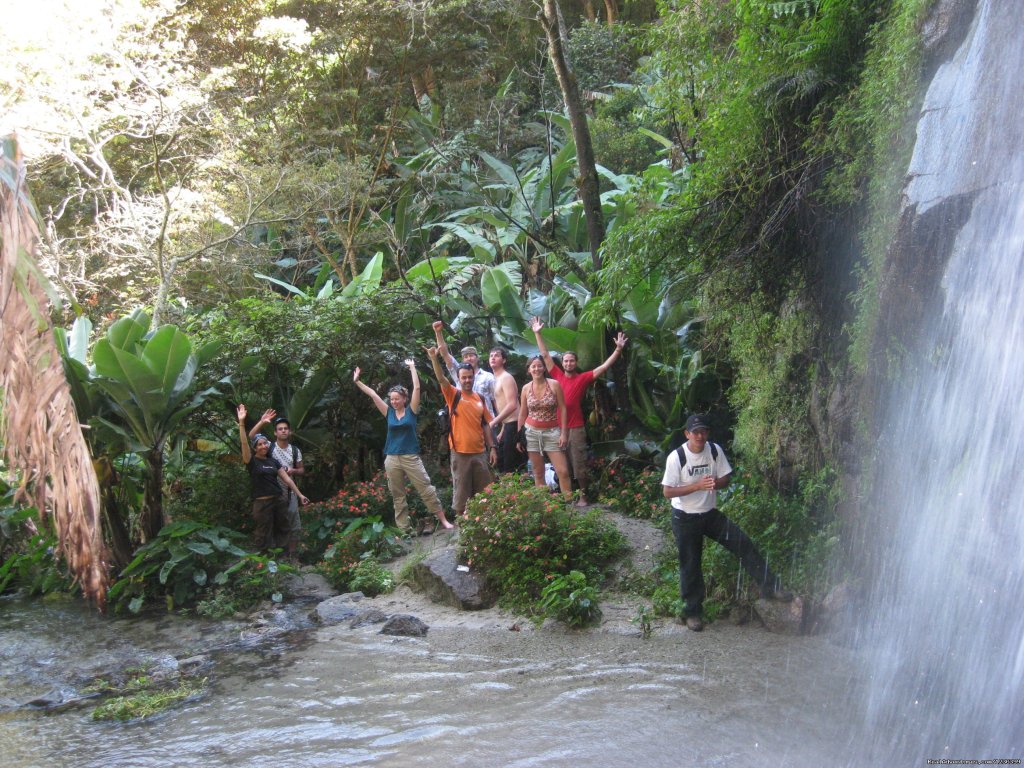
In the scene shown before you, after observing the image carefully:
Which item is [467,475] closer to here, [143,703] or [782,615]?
[782,615]

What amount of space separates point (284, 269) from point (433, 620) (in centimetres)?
1499

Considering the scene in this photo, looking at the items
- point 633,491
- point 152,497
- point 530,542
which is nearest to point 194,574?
point 152,497

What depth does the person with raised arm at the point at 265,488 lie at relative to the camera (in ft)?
34.6

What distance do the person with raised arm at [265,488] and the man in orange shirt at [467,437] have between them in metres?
1.93

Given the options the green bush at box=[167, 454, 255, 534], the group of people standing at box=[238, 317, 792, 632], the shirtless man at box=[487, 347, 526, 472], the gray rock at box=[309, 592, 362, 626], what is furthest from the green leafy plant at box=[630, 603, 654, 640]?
the green bush at box=[167, 454, 255, 534]

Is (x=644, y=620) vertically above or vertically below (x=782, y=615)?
below

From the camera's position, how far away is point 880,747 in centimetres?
509

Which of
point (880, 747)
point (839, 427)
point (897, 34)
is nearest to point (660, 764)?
point (880, 747)

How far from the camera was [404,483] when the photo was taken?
11.1m

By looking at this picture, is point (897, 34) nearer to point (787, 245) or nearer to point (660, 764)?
point (787, 245)

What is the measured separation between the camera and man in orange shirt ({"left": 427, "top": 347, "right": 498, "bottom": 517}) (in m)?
10.2

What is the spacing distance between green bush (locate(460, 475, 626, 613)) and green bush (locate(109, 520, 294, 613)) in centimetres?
227

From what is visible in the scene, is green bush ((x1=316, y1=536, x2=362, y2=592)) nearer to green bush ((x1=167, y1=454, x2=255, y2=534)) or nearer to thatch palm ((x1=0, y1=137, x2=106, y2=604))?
green bush ((x1=167, y1=454, x2=255, y2=534))

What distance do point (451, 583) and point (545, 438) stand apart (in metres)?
1.98
